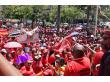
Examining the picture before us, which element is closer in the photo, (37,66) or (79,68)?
(79,68)

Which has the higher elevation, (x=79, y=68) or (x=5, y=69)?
(x=5, y=69)

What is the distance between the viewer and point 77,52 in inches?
152

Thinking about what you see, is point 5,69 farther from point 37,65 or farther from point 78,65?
point 37,65

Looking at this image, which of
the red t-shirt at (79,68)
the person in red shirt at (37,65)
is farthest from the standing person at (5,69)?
the person in red shirt at (37,65)

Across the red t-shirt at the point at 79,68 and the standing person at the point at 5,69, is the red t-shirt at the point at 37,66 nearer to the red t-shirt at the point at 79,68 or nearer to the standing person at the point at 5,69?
the red t-shirt at the point at 79,68

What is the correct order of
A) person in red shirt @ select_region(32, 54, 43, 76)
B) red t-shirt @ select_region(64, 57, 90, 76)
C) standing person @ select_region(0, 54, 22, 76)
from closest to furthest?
standing person @ select_region(0, 54, 22, 76) < red t-shirt @ select_region(64, 57, 90, 76) < person in red shirt @ select_region(32, 54, 43, 76)

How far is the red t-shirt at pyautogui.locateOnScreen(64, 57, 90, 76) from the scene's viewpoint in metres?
3.66

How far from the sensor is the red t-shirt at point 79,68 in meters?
3.66

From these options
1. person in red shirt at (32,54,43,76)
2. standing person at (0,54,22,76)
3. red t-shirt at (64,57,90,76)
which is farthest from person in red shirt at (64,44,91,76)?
standing person at (0,54,22,76)

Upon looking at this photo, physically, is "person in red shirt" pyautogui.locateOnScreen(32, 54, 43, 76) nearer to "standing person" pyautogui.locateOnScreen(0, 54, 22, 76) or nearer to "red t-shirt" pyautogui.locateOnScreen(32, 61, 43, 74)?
"red t-shirt" pyautogui.locateOnScreen(32, 61, 43, 74)

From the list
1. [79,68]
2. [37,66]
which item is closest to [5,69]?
[79,68]

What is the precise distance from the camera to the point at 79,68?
377cm
